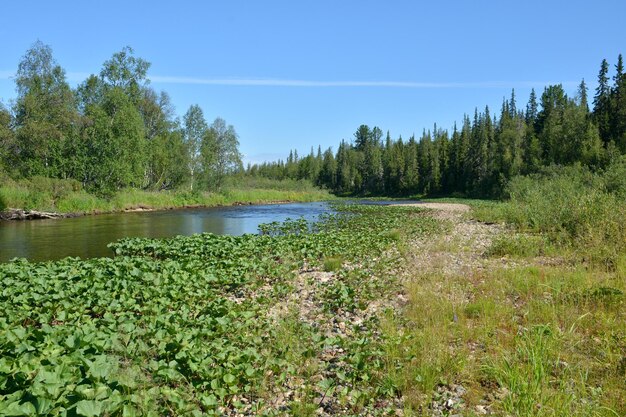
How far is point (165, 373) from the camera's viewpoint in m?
4.30

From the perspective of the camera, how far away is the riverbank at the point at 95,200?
103ft

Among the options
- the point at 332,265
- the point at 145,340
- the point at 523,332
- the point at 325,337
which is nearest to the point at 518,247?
the point at 332,265

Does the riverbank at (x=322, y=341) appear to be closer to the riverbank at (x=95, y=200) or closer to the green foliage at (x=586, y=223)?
the green foliage at (x=586, y=223)

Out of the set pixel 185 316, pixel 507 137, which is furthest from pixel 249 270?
pixel 507 137

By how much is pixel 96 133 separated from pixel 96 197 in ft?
23.2

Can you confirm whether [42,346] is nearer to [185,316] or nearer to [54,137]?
[185,316]

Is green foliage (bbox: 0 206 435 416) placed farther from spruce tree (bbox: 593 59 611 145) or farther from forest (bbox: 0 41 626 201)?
spruce tree (bbox: 593 59 611 145)

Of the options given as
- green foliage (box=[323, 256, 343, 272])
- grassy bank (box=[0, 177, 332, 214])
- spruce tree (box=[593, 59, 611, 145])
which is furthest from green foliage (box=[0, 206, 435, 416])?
spruce tree (box=[593, 59, 611, 145])

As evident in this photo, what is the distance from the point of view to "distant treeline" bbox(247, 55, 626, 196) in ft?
173

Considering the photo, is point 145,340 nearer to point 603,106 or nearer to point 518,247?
point 518,247

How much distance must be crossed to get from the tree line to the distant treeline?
4494 cm

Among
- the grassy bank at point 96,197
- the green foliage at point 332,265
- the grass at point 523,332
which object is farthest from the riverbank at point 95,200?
the grass at point 523,332

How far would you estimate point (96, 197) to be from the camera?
39.5 m

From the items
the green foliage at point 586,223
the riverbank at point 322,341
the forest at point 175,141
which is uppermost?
the forest at point 175,141
